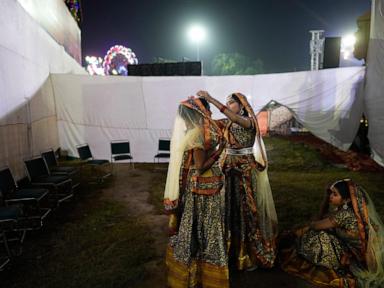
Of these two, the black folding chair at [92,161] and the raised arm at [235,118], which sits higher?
the raised arm at [235,118]

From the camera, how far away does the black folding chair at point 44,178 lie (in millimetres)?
5054

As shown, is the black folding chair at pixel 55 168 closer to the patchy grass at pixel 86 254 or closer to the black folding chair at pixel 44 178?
the black folding chair at pixel 44 178

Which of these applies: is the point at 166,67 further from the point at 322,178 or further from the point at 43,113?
the point at 322,178

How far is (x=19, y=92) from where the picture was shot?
239 inches

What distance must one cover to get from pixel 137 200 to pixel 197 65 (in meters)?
8.99

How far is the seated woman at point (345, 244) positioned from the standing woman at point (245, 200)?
374 millimetres

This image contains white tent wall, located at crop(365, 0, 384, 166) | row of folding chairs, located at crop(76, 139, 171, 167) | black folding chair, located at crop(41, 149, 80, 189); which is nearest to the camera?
black folding chair, located at crop(41, 149, 80, 189)

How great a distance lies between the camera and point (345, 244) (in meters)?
2.91

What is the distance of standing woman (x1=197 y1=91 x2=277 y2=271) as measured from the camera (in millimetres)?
3086

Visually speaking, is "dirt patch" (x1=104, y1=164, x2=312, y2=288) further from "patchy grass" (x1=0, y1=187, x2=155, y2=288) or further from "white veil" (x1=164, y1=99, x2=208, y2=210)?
"white veil" (x1=164, y1=99, x2=208, y2=210)

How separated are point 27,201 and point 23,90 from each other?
9.50ft

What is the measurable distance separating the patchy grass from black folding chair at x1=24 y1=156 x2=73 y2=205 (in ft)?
2.11

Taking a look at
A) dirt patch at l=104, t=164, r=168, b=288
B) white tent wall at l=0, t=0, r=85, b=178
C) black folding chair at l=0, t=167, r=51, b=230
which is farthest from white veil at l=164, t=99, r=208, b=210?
white tent wall at l=0, t=0, r=85, b=178

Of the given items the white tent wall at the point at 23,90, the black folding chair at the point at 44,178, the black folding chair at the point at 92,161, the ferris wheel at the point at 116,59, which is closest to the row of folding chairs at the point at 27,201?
the black folding chair at the point at 44,178
